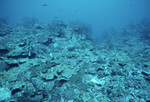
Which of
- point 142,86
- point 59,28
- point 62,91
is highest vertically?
point 59,28

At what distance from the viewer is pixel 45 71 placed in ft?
16.1

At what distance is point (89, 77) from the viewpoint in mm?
4656

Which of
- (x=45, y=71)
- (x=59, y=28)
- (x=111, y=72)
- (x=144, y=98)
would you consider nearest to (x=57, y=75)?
(x=45, y=71)

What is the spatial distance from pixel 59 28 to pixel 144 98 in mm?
11308

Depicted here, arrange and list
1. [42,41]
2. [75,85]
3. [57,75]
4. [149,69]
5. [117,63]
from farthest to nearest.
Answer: [42,41] → [117,63] → [149,69] → [57,75] → [75,85]

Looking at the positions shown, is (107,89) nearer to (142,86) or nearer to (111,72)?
(111,72)

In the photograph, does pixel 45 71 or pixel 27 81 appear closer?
pixel 27 81

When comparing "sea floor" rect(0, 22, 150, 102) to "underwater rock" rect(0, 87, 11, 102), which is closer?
"underwater rock" rect(0, 87, 11, 102)

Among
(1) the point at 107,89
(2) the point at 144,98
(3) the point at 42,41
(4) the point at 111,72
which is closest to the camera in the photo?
(2) the point at 144,98

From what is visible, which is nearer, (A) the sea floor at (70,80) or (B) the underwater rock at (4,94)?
(B) the underwater rock at (4,94)

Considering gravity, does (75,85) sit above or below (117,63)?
below

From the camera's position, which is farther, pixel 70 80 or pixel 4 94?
pixel 70 80

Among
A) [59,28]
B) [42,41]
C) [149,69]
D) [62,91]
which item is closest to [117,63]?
[149,69]

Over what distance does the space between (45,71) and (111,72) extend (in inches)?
155
